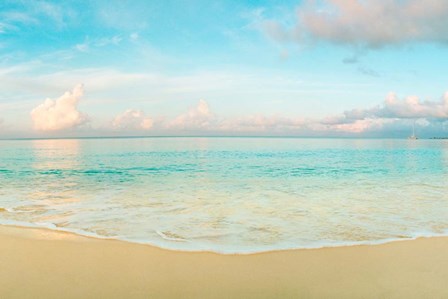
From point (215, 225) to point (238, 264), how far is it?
3483 mm

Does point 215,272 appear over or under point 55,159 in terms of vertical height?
under

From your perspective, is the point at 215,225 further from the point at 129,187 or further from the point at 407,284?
the point at 129,187

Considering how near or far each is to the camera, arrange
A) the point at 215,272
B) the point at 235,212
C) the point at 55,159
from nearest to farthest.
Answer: the point at 215,272 < the point at 235,212 < the point at 55,159

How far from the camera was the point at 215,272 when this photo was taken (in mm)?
6875

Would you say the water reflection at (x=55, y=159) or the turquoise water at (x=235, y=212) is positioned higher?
the water reflection at (x=55, y=159)

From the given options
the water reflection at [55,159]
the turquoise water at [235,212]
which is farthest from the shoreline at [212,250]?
the water reflection at [55,159]

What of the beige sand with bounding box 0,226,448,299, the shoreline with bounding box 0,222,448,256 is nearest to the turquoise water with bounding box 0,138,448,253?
the shoreline with bounding box 0,222,448,256

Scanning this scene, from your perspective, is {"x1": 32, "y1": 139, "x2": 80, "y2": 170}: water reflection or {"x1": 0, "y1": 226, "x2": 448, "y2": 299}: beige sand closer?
{"x1": 0, "y1": 226, "x2": 448, "y2": 299}: beige sand

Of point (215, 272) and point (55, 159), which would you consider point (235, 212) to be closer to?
point (215, 272)

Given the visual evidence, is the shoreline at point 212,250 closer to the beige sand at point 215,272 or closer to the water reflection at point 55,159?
the beige sand at point 215,272

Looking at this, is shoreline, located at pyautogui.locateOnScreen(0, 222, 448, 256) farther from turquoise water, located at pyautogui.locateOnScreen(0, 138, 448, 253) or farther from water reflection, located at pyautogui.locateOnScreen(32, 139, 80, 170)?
water reflection, located at pyautogui.locateOnScreen(32, 139, 80, 170)

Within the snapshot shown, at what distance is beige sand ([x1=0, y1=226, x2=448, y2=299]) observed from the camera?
597 centimetres

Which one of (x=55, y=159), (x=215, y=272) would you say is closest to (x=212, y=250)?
(x=215, y=272)

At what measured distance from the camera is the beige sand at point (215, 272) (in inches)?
235
